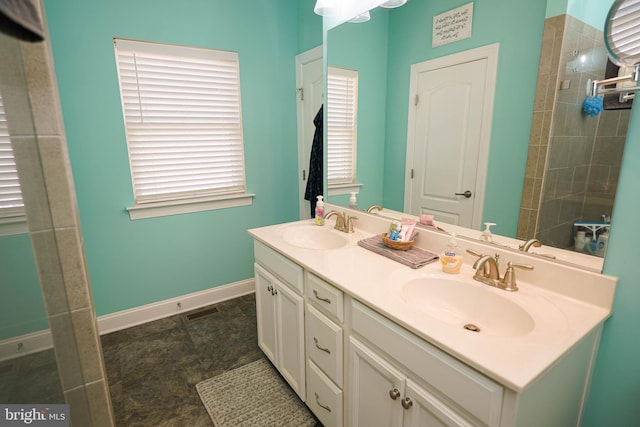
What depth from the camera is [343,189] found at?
2219 mm

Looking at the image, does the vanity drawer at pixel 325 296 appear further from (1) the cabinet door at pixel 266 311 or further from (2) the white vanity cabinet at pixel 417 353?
(1) the cabinet door at pixel 266 311

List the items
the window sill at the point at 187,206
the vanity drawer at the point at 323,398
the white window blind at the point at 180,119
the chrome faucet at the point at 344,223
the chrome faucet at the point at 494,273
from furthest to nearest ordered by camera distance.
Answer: the window sill at the point at 187,206
the white window blind at the point at 180,119
the chrome faucet at the point at 344,223
the vanity drawer at the point at 323,398
the chrome faucet at the point at 494,273

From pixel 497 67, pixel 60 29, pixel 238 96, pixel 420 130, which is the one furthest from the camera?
pixel 238 96

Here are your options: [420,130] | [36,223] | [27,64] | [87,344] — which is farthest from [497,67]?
[87,344]

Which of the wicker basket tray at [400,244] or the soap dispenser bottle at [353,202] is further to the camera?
the soap dispenser bottle at [353,202]

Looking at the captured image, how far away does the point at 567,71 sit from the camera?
1.06 m

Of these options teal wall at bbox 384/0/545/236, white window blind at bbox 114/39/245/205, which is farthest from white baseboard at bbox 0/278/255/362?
teal wall at bbox 384/0/545/236

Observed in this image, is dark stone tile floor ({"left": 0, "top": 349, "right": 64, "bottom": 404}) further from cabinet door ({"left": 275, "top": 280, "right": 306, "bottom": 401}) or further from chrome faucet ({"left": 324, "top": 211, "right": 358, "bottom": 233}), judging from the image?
chrome faucet ({"left": 324, "top": 211, "right": 358, "bottom": 233})

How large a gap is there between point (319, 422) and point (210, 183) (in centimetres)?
193

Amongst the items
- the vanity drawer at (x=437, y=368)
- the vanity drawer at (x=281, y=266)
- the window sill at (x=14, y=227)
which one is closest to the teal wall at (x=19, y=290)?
the window sill at (x=14, y=227)

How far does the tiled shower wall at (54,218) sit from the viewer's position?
0.87 metres

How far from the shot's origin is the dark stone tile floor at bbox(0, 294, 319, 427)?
39.4 inches

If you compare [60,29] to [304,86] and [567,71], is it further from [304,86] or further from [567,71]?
[567,71]

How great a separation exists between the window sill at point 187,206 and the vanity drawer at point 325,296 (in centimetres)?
152
